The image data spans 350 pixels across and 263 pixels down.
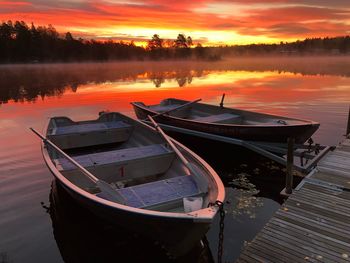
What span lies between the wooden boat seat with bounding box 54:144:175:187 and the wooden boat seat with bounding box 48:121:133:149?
3.03 m

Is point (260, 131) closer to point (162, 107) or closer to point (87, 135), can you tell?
Answer: point (87, 135)

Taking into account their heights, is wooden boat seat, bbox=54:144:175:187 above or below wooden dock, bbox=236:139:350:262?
above

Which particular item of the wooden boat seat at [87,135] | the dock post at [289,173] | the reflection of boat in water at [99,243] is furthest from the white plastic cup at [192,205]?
the wooden boat seat at [87,135]

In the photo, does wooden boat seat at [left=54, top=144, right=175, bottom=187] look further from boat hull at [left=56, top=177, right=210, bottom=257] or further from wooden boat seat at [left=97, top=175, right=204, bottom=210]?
boat hull at [left=56, top=177, right=210, bottom=257]

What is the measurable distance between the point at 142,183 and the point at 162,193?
253 centimetres

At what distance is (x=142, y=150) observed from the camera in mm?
9555

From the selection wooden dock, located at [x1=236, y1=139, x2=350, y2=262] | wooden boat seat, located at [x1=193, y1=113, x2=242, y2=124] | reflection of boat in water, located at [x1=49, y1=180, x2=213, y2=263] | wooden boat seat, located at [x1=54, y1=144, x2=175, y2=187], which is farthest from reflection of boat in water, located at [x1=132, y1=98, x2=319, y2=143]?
reflection of boat in water, located at [x1=49, y1=180, x2=213, y2=263]

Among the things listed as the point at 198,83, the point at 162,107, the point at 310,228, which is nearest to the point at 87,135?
the point at 162,107

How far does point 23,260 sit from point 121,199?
302 centimetres

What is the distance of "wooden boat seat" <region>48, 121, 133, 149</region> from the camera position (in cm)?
1171

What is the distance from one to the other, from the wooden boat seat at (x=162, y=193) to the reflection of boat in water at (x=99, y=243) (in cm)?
135

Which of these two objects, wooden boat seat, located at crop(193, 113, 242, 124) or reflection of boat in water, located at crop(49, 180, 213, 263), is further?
wooden boat seat, located at crop(193, 113, 242, 124)

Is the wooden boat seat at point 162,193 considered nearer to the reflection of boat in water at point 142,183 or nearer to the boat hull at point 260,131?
the reflection of boat in water at point 142,183

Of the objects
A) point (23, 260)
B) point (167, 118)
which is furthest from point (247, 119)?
point (23, 260)
